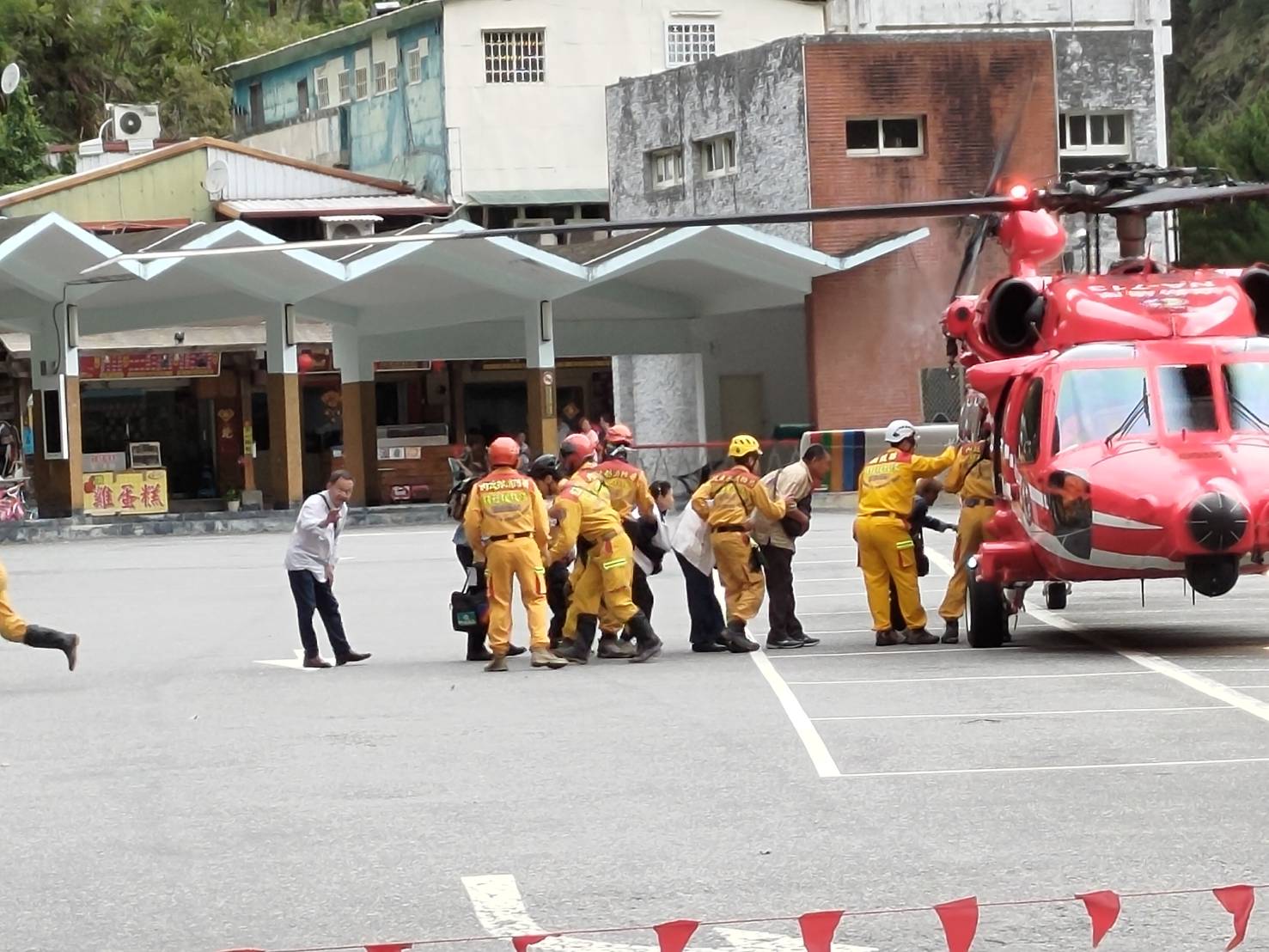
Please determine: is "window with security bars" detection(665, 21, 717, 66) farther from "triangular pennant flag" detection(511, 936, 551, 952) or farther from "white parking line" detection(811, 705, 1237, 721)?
"triangular pennant flag" detection(511, 936, 551, 952)

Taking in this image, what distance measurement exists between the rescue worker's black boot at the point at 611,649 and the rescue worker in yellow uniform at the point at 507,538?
99cm

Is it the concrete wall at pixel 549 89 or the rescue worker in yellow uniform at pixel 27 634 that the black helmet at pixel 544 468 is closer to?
the rescue worker in yellow uniform at pixel 27 634

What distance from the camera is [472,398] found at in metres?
47.9

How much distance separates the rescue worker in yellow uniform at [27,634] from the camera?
1566 cm

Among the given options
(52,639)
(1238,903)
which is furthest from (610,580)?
(1238,903)

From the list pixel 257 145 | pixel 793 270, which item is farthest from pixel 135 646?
pixel 257 145

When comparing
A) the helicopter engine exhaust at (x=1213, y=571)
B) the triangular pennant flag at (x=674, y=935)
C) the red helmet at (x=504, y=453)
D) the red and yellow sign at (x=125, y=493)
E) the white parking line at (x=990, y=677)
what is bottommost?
the white parking line at (x=990, y=677)

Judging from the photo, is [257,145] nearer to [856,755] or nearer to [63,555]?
[63,555]

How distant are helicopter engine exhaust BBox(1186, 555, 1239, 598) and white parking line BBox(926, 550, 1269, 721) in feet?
1.89

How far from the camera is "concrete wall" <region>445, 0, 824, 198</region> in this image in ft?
167

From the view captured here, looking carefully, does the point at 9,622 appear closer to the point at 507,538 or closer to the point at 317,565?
the point at 317,565

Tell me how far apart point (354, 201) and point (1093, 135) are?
1582 cm

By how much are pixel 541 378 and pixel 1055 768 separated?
91.7ft

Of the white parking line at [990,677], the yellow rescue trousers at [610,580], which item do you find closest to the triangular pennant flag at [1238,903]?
the white parking line at [990,677]
